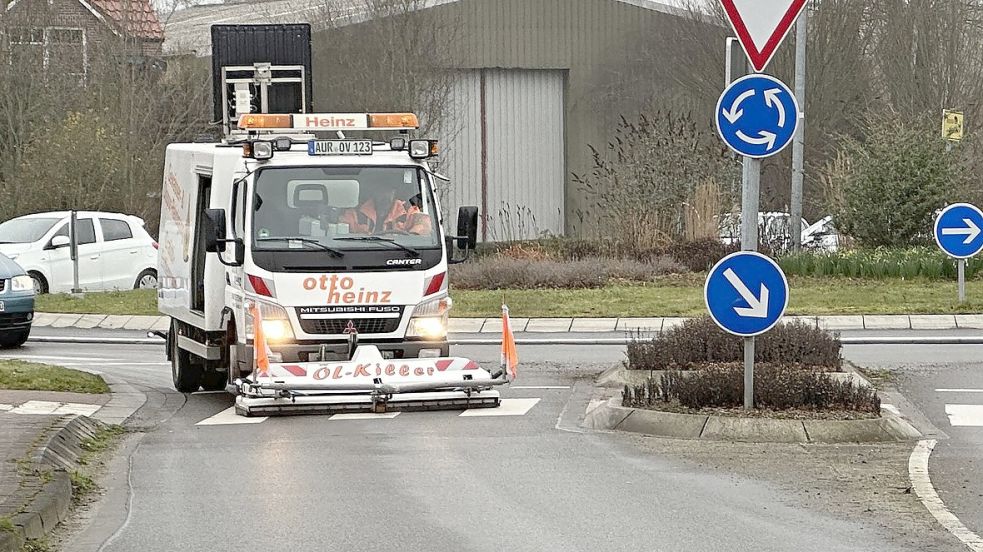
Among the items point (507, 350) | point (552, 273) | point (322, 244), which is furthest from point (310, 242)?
point (552, 273)

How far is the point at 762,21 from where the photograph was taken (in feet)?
37.4

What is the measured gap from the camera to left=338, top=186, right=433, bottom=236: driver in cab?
14742 mm

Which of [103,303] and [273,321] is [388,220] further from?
[103,303]

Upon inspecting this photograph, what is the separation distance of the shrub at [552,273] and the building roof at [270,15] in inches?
327

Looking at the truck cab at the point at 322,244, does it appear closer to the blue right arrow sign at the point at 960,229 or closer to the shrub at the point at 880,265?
the blue right arrow sign at the point at 960,229

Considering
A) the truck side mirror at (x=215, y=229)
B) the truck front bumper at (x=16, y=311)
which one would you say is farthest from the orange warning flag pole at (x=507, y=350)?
the truck front bumper at (x=16, y=311)

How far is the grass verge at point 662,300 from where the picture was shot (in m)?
23.3

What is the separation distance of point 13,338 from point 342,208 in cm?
875

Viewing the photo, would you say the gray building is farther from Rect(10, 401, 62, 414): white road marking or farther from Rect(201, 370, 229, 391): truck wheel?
Rect(10, 401, 62, 414): white road marking

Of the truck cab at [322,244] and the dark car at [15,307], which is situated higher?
the truck cab at [322,244]

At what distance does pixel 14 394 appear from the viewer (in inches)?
580

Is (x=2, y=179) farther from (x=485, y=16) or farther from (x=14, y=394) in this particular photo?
(x=14, y=394)

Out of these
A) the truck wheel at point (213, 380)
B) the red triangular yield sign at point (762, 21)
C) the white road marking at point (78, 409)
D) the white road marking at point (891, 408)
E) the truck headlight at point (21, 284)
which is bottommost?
the truck wheel at point (213, 380)

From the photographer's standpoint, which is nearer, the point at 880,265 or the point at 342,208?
the point at 342,208
